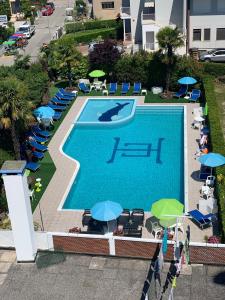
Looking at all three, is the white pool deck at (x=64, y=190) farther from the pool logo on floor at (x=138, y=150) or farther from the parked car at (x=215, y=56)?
the parked car at (x=215, y=56)

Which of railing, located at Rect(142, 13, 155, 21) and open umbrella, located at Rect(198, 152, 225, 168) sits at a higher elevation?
railing, located at Rect(142, 13, 155, 21)

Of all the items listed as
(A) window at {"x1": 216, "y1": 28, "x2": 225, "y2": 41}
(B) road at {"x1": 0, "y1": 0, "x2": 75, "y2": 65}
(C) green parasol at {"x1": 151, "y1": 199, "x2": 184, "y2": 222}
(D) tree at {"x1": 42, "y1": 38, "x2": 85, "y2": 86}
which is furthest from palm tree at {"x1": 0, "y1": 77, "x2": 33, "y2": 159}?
(B) road at {"x1": 0, "y1": 0, "x2": 75, "y2": 65}

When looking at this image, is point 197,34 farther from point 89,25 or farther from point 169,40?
point 89,25

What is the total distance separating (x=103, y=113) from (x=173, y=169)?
1014 cm

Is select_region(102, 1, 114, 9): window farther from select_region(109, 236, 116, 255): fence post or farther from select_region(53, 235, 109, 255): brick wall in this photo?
select_region(109, 236, 116, 255): fence post

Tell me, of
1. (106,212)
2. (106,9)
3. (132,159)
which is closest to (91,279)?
(106,212)

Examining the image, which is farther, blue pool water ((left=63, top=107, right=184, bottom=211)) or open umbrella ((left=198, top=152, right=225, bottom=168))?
blue pool water ((left=63, top=107, right=184, bottom=211))

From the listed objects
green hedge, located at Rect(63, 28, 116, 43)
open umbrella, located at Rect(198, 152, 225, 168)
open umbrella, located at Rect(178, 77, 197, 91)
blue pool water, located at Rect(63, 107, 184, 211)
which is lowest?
blue pool water, located at Rect(63, 107, 184, 211)

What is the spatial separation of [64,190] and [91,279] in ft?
27.8

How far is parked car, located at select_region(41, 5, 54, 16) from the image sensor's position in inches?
2784

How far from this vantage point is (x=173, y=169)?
28.3 metres

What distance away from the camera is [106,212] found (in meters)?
21.6

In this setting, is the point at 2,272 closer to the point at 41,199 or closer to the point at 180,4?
the point at 41,199

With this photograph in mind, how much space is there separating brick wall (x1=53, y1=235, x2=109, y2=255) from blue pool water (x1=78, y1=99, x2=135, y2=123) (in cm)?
1642
